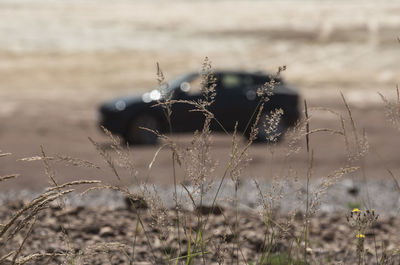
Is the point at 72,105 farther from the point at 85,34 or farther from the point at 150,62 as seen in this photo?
the point at 85,34

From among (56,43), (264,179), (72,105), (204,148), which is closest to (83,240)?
(204,148)

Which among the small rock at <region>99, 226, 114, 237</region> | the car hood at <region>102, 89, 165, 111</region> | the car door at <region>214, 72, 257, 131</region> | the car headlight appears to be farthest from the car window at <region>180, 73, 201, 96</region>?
the small rock at <region>99, 226, 114, 237</region>

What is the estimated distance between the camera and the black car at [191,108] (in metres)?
14.7

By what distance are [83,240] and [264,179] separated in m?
4.66

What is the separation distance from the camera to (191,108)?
14758 millimetres

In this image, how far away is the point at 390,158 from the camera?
12758mm

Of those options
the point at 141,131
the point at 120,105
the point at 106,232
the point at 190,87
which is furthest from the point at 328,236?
the point at 190,87

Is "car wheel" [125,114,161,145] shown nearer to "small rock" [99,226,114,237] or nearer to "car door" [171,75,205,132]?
"car door" [171,75,205,132]

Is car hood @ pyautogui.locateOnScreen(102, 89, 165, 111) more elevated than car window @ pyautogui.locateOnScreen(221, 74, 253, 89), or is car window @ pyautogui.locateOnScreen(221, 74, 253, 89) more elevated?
car window @ pyautogui.locateOnScreen(221, 74, 253, 89)

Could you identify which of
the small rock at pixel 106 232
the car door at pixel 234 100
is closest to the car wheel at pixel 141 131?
the car door at pixel 234 100

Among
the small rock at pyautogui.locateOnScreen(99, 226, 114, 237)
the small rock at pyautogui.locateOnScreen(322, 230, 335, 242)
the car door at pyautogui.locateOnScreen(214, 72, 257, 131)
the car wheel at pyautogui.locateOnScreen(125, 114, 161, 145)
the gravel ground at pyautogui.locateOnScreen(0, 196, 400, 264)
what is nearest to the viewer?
the gravel ground at pyautogui.locateOnScreen(0, 196, 400, 264)

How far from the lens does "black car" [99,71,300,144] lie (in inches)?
578

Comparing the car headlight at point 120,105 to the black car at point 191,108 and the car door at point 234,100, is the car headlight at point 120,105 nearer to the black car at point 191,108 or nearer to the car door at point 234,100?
the black car at point 191,108

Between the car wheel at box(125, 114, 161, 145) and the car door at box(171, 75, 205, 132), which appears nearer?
the car wheel at box(125, 114, 161, 145)
